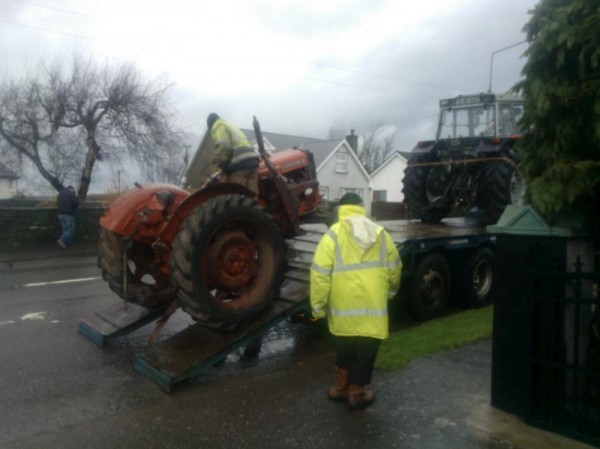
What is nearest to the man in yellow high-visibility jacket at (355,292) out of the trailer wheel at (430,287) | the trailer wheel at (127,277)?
the trailer wheel at (127,277)

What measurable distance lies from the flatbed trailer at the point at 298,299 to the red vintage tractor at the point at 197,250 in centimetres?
22

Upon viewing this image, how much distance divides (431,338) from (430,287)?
1.46 meters

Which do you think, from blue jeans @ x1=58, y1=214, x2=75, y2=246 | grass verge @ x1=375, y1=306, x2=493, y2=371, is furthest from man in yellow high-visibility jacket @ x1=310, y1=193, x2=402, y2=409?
blue jeans @ x1=58, y1=214, x2=75, y2=246

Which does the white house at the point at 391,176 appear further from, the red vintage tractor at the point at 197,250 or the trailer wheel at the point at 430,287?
the red vintage tractor at the point at 197,250

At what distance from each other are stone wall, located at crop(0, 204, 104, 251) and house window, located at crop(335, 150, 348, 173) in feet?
85.0

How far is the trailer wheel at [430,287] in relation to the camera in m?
7.83

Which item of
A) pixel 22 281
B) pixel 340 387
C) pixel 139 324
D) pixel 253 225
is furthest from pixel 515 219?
pixel 22 281

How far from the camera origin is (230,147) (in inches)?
266

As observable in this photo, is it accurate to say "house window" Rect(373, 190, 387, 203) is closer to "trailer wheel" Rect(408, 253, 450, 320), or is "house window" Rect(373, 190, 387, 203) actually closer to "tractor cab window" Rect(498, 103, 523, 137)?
"tractor cab window" Rect(498, 103, 523, 137)

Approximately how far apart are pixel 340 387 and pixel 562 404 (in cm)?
174

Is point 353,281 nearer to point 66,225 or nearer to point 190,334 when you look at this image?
point 190,334

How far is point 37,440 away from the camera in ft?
14.5

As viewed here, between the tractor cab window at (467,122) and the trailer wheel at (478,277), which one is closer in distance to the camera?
the trailer wheel at (478,277)

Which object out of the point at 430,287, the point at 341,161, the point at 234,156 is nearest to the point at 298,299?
the point at 234,156
